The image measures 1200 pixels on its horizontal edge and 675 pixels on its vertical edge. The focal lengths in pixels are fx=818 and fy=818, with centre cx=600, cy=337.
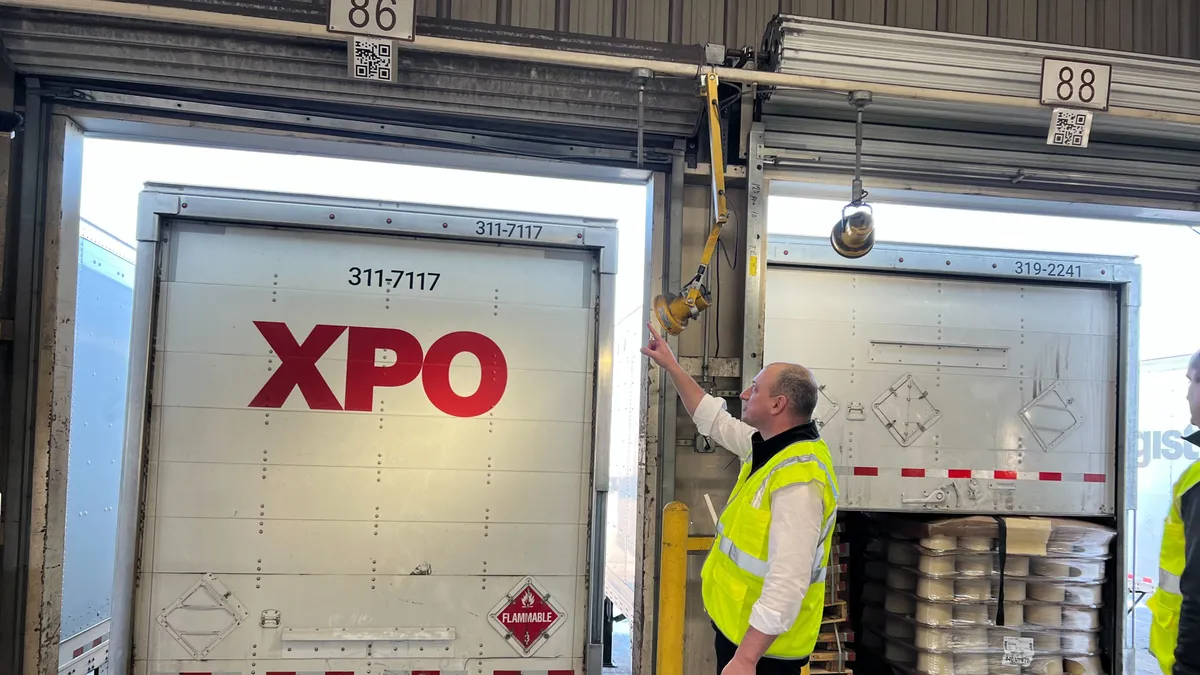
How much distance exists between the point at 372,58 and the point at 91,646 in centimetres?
352

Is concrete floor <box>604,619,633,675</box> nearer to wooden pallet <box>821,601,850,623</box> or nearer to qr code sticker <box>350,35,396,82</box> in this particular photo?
wooden pallet <box>821,601,850,623</box>

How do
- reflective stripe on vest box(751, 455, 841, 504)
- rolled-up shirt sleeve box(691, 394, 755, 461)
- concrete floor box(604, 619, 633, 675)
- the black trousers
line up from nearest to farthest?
reflective stripe on vest box(751, 455, 841, 504), the black trousers, rolled-up shirt sleeve box(691, 394, 755, 461), concrete floor box(604, 619, 633, 675)

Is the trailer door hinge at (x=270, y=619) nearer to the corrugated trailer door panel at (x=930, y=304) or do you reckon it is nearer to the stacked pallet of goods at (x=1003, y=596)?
the corrugated trailer door panel at (x=930, y=304)

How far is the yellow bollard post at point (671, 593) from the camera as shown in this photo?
379 cm

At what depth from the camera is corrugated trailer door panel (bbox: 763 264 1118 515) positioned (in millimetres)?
5203

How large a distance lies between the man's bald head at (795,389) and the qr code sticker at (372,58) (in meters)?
1.98

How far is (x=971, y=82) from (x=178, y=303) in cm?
400

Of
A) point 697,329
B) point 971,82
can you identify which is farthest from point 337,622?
point 971,82

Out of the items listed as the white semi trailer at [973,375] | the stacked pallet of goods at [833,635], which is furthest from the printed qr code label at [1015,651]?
the stacked pallet of goods at [833,635]

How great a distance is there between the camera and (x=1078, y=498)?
211 inches

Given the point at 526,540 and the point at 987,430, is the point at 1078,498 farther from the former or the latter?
the point at 526,540

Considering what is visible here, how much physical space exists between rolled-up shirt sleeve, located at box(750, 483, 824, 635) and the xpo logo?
1913mm

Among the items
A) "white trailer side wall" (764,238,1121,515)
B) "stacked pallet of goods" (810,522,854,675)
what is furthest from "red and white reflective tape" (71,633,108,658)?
"white trailer side wall" (764,238,1121,515)

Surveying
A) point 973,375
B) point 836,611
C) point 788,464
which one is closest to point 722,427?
point 788,464
